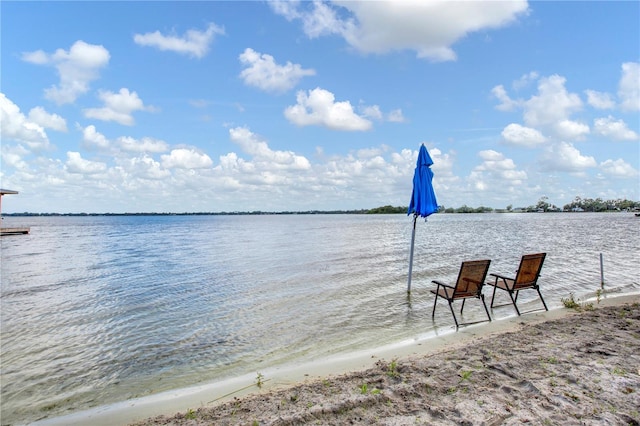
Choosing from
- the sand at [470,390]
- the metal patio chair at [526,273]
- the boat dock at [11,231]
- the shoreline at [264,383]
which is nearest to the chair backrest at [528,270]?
the metal patio chair at [526,273]

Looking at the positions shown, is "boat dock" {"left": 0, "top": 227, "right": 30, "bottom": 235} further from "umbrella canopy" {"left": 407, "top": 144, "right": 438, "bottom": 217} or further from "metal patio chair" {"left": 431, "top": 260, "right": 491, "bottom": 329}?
"metal patio chair" {"left": 431, "top": 260, "right": 491, "bottom": 329}

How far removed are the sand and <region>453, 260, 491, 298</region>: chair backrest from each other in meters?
1.47

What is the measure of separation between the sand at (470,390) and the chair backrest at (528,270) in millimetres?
1954

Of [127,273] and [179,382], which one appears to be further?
[127,273]

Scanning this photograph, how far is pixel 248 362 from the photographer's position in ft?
20.7

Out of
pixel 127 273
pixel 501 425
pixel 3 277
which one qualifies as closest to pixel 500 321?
pixel 501 425

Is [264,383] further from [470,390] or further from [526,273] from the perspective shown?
[526,273]

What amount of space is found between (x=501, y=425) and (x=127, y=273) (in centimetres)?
1664

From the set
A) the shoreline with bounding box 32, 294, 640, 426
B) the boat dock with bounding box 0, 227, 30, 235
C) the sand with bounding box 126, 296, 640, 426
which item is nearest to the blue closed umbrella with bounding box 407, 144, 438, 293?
the shoreline with bounding box 32, 294, 640, 426

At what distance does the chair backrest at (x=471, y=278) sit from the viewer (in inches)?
289

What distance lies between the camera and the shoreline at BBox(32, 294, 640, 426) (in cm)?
459

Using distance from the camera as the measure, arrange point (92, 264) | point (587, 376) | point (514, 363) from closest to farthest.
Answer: point (587, 376) < point (514, 363) < point (92, 264)

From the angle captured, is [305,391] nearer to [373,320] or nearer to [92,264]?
[373,320]

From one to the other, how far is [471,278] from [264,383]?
454cm
